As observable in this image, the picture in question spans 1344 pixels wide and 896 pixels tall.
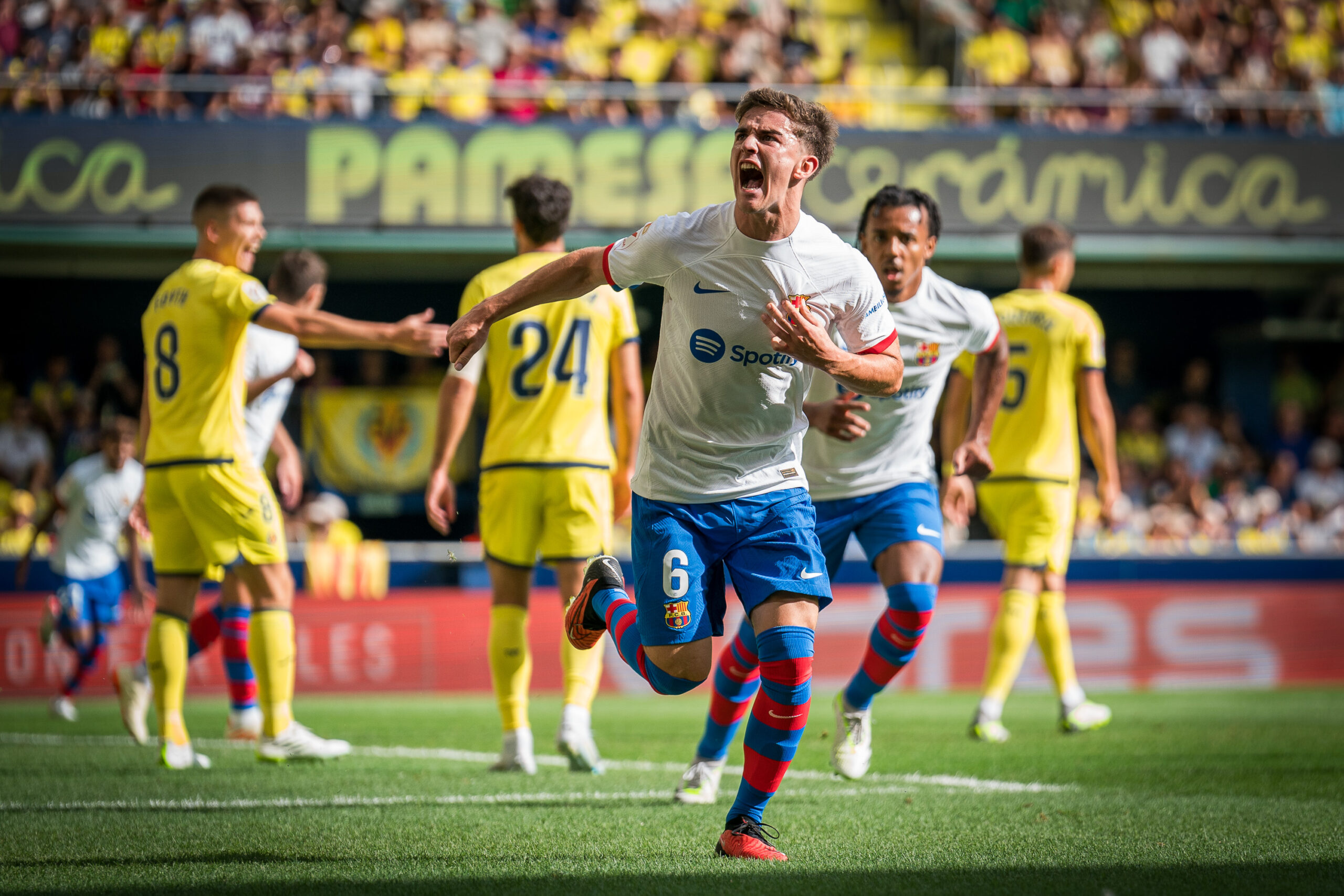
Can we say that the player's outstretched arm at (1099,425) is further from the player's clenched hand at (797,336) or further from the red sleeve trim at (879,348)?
the player's clenched hand at (797,336)

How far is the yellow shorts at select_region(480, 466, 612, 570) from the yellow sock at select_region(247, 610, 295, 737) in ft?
3.14

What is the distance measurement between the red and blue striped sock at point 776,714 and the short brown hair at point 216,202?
11.6 feet

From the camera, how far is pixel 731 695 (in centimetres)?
508

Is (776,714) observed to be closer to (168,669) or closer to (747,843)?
(747,843)

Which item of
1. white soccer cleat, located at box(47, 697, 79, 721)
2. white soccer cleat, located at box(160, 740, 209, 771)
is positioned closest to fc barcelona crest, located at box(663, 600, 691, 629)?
white soccer cleat, located at box(160, 740, 209, 771)

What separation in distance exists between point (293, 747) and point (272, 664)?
0.39 meters

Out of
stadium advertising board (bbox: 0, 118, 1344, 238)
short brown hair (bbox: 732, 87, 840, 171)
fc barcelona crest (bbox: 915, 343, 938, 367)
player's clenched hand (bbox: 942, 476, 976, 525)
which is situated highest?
stadium advertising board (bbox: 0, 118, 1344, 238)

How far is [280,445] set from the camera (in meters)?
7.18

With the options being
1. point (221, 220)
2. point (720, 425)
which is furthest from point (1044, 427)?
point (221, 220)

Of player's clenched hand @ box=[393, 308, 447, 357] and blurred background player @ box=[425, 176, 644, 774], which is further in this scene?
blurred background player @ box=[425, 176, 644, 774]

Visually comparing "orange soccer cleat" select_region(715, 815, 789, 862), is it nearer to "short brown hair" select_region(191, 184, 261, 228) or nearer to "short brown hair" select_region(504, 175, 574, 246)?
"short brown hair" select_region(504, 175, 574, 246)

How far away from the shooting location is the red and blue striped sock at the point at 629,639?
165 inches

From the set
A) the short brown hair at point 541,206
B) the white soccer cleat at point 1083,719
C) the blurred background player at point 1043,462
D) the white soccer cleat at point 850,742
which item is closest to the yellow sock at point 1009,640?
the blurred background player at point 1043,462

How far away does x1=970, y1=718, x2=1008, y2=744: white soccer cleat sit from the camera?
23.5ft
